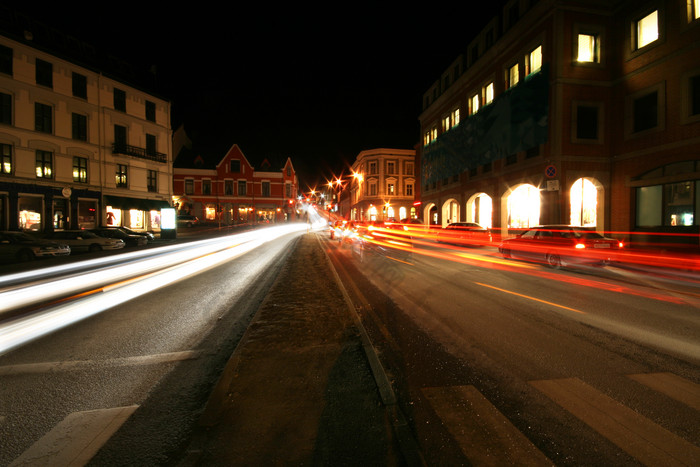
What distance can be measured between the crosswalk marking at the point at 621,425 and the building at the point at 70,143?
93.7 ft

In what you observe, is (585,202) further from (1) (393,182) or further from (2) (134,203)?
(1) (393,182)

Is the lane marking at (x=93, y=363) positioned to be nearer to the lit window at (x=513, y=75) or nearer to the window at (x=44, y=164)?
the lit window at (x=513, y=75)

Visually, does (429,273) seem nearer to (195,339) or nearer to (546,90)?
(195,339)

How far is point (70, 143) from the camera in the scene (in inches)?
1039

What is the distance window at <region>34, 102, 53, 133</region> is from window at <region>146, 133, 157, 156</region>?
791cm

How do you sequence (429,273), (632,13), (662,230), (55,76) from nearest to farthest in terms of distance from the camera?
(429,273) → (662,230) → (632,13) → (55,76)

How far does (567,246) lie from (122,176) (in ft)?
113

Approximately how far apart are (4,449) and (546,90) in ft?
81.8

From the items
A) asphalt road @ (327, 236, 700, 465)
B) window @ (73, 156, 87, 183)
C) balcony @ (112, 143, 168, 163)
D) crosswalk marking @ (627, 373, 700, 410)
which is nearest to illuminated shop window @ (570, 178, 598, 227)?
asphalt road @ (327, 236, 700, 465)

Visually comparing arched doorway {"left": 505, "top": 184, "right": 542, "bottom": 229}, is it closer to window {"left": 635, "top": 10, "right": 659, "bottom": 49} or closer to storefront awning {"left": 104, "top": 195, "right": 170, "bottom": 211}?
window {"left": 635, "top": 10, "right": 659, "bottom": 49}

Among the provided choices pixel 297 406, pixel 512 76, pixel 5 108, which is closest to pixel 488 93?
pixel 512 76

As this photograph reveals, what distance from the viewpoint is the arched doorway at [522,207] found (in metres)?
23.0

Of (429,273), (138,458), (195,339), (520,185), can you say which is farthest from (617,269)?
(138,458)

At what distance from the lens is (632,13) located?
1823 cm
